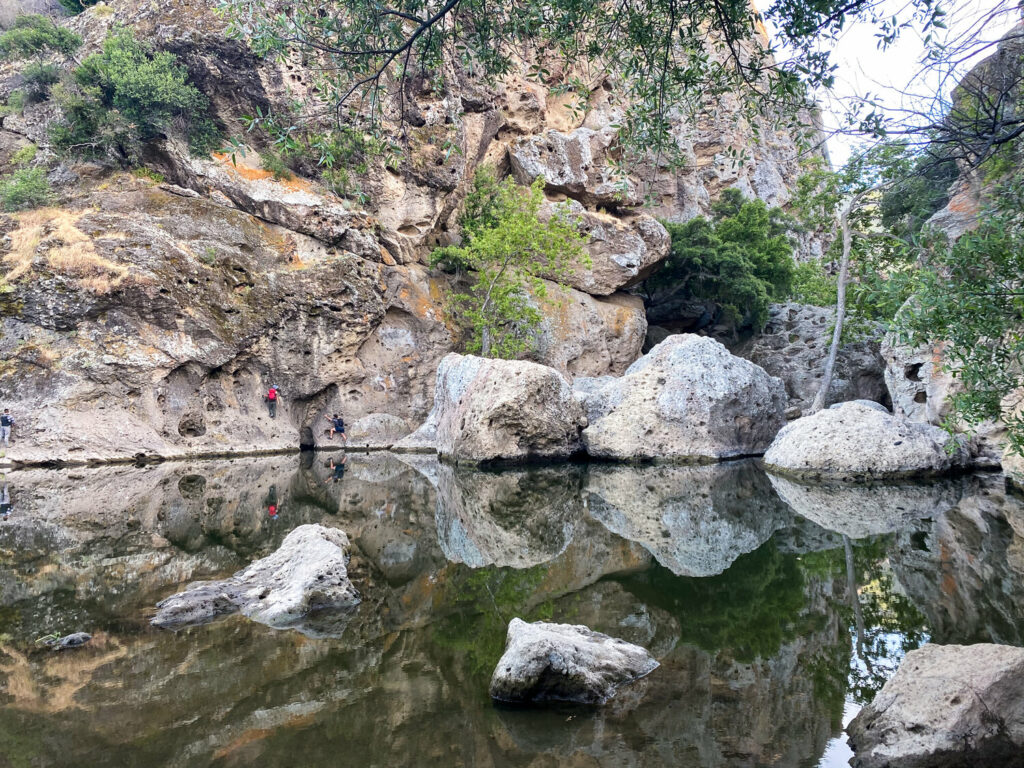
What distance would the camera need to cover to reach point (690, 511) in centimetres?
1059

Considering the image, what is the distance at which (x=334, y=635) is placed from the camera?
5168 mm

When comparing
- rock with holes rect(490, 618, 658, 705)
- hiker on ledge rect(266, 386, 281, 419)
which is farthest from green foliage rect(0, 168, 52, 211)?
rock with holes rect(490, 618, 658, 705)

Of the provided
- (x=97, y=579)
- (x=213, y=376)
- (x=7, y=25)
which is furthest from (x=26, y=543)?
(x=7, y=25)

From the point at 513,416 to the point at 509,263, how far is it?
10953 millimetres

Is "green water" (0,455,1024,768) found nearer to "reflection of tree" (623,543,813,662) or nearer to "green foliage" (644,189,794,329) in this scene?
"reflection of tree" (623,543,813,662)

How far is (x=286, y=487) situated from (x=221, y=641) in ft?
29.8

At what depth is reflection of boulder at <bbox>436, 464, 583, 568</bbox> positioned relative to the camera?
7969 mm

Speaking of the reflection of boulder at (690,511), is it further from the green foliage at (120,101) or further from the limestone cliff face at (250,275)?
the green foliage at (120,101)

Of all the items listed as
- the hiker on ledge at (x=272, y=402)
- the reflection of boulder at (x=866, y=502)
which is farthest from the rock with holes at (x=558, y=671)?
the hiker on ledge at (x=272, y=402)

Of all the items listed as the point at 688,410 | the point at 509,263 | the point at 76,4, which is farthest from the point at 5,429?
the point at 76,4

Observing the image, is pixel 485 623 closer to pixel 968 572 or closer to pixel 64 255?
pixel 968 572

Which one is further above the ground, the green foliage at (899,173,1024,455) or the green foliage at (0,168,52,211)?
the green foliage at (0,168,52,211)

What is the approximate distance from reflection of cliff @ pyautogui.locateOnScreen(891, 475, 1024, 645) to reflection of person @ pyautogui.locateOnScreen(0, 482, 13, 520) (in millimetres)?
12436

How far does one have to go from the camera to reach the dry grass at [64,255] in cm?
1994
